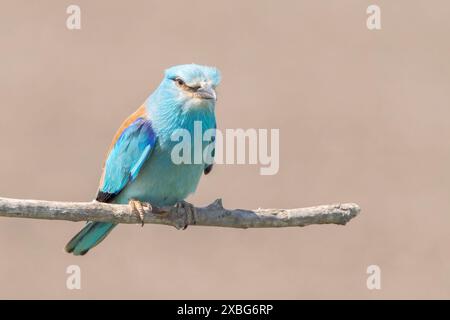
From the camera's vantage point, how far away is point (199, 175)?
103 inches

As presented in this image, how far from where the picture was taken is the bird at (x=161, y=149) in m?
2.50

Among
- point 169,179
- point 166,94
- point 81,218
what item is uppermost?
point 166,94

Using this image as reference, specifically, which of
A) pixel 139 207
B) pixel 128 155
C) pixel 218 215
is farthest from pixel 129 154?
pixel 218 215

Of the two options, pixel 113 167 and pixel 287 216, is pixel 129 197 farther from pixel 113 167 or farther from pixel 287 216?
pixel 287 216

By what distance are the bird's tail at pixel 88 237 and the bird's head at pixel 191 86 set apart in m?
0.45

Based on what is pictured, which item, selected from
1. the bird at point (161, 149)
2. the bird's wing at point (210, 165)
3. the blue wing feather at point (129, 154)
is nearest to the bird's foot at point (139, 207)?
the bird at point (161, 149)

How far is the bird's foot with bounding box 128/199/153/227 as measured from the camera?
7.75 feet

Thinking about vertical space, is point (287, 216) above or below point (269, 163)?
below

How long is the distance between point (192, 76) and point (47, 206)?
62cm

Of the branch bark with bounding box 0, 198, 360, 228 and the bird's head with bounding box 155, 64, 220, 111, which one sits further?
the bird's head with bounding box 155, 64, 220, 111

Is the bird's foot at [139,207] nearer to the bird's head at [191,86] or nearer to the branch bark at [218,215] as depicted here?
the branch bark at [218,215]

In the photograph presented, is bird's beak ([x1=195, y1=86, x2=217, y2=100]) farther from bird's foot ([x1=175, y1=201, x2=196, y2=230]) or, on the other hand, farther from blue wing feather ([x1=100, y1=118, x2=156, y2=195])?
bird's foot ([x1=175, y1=201, x2=196, y2=230])

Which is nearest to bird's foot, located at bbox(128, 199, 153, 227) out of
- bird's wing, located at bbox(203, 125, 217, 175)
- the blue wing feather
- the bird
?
the bird

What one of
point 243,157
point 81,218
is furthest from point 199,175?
point 81,218
